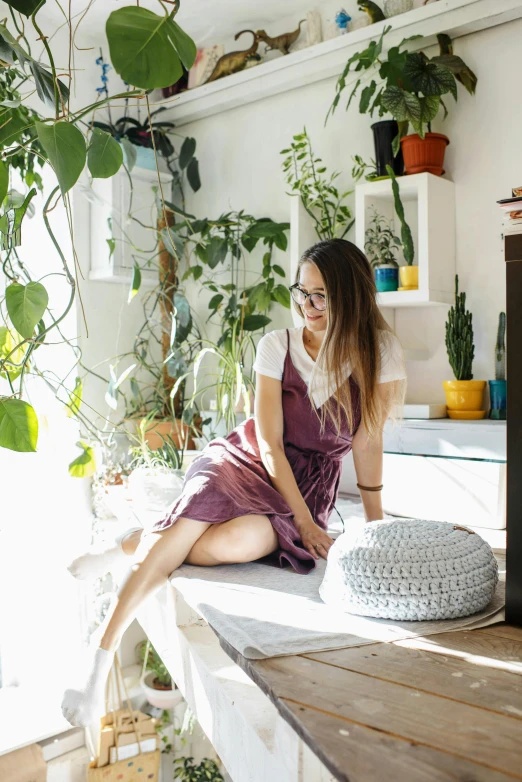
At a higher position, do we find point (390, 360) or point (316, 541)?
point (390, 360)

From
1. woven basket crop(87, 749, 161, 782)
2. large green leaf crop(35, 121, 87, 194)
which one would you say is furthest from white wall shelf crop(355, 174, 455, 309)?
woven basket crop(87, 749, 161, 782)

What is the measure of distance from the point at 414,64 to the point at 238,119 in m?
1.09

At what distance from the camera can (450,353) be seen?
2268 millimetres

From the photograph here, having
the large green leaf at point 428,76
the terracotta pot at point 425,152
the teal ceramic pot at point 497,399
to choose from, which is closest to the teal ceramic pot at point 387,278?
the terracotta pot at point 425,152

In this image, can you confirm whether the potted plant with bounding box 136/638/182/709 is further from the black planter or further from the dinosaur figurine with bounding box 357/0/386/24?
the dinosaur figurine with bounding box 357/0/386/24

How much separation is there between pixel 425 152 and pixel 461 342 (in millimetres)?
633

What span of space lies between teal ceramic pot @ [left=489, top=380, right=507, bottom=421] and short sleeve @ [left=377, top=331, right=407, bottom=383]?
1.78 feet

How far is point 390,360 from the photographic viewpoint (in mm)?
1785

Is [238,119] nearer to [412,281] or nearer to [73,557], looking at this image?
[412,281]

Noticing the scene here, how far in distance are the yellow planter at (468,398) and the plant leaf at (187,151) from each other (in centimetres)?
163

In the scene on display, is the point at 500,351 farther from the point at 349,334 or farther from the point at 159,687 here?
the point at 159,687

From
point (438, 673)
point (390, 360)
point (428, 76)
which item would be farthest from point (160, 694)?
point (428, 76)

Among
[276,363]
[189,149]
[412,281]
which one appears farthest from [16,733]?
[189,149]

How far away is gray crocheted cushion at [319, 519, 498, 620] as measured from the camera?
3.91ft
